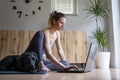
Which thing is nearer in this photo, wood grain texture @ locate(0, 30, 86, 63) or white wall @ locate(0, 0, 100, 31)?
wood grain texture @ locate(0, 30, 86, 63)

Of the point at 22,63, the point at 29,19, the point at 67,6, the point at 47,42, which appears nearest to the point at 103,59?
the point at 67,6

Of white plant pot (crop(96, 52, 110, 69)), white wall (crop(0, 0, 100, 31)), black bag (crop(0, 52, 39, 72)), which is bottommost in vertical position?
white plant pot (crop(96, 52, 110, 69))

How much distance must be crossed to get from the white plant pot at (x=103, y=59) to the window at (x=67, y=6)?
116 cm

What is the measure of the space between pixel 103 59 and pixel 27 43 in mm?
1624

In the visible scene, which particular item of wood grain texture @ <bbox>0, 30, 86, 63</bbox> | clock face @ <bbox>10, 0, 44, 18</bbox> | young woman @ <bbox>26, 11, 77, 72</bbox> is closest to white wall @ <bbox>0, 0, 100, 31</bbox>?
clock face @ <bbox>10, 0, 44, 18</bbox>

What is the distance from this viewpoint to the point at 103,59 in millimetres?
4555

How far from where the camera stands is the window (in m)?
5.06

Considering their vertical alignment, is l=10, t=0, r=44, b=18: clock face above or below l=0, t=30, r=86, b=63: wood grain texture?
above

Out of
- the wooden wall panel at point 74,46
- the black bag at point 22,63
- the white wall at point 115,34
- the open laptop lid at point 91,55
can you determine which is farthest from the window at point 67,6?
the black bag at point 22,63

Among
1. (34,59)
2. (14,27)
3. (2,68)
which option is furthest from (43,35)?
(14,27)

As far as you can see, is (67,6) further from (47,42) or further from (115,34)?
(47,42)

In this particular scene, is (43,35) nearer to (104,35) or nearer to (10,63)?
(10,63)

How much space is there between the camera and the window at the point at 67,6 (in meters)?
5.06

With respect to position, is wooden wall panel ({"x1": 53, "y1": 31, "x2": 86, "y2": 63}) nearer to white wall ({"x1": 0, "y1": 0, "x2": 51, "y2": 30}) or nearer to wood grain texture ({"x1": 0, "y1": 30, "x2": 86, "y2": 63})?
wood grain texture ({"x1": 0, "y1": 30, "x2": 86, "y2": 63})
